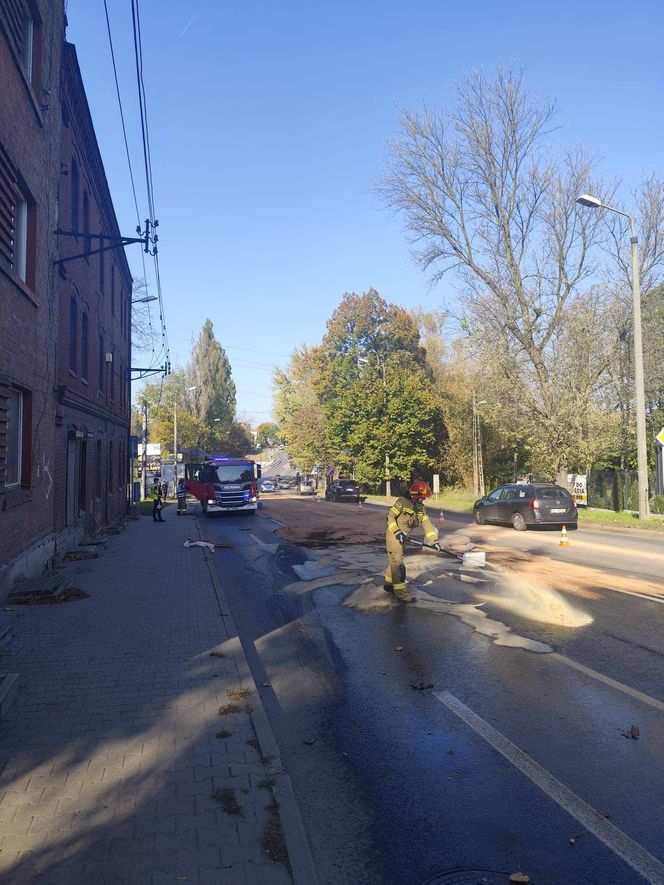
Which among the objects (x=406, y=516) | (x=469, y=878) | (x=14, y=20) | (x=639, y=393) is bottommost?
(x=469, y=878)

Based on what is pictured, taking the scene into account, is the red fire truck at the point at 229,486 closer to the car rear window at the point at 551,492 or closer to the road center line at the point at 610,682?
the car rear window at the point at 551,492

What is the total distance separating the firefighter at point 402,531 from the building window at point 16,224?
6391mm

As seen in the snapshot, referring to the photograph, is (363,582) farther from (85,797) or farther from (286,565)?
(85,797)

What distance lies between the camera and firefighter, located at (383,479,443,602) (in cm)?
907

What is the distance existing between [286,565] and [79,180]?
1095 cm

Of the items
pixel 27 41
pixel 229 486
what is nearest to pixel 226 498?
pixel 229 486

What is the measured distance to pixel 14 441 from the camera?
385 inches

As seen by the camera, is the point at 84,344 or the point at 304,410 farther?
the point at 304,410


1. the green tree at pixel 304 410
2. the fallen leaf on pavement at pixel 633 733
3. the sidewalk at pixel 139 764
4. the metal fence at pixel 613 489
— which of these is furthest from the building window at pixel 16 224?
the green tree at pixel 304 410

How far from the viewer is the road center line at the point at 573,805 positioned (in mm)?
3055

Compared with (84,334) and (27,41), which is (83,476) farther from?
(27,41)

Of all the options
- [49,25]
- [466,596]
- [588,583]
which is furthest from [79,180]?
[588,583]

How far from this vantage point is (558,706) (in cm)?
501

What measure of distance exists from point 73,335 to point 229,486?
13.2 metres
